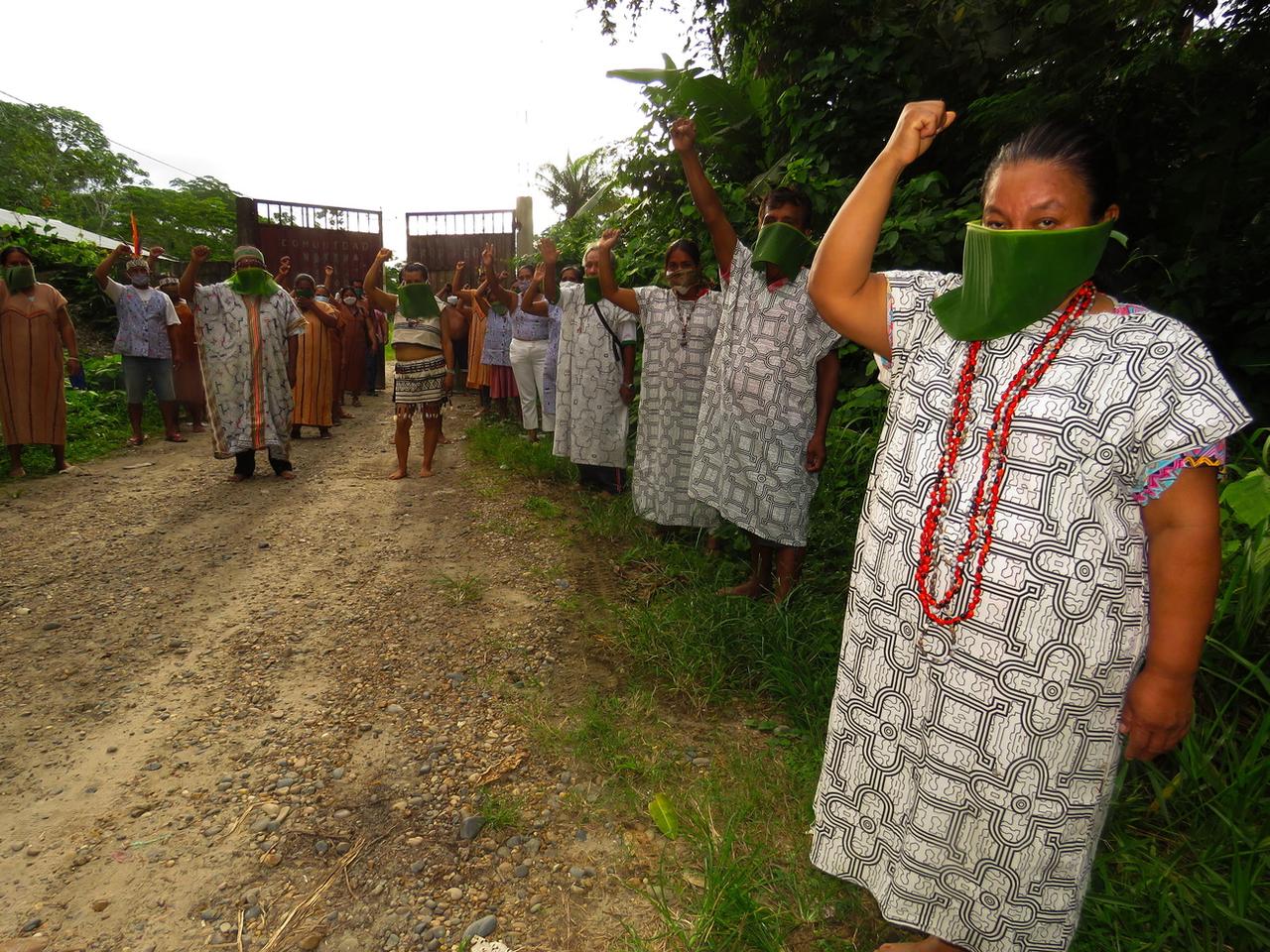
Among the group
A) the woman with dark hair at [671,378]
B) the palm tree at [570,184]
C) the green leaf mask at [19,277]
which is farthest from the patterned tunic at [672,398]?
the palm tree at [570,184]

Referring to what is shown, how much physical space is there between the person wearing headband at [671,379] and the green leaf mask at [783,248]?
3.22 ft

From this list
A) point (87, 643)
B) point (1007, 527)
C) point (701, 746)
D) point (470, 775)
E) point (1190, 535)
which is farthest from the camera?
point (87, 643)

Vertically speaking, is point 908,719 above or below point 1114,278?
below

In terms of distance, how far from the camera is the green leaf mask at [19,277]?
602 cm

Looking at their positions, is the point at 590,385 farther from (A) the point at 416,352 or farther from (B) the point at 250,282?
(B) the point at 250,282

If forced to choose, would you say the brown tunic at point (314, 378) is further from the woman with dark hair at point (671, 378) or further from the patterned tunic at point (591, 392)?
the woman with dark hair at point (671, 378)

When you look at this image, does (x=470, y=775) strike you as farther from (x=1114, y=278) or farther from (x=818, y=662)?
(x=1114, y=278)

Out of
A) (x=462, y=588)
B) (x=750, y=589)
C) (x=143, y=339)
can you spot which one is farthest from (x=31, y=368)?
(x=750, y=589)

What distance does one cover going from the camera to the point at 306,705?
9.11 feet

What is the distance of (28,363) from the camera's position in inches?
242

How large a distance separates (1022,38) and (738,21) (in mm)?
1728

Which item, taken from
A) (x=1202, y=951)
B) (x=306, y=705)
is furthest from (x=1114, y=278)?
(x=306, y=705)

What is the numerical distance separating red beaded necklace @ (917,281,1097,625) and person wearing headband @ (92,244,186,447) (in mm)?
7828

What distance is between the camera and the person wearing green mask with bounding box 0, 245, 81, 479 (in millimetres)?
6070
